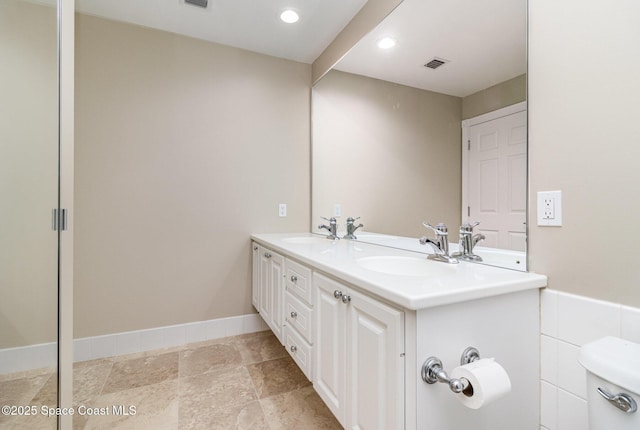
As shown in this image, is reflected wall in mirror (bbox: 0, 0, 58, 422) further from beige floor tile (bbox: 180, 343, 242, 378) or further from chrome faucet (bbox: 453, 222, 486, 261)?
chrome faucet (bbox: 453, 222, 486, 261)

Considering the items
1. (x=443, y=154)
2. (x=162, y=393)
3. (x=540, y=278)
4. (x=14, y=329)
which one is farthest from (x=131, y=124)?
(x=540, y=278)

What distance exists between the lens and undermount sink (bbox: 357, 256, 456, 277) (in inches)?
48.3

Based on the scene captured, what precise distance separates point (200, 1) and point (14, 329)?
2.02 m

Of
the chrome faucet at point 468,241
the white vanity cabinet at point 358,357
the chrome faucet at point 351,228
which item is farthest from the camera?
the chrome faucet at point 351,228

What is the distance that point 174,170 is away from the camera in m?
2.17

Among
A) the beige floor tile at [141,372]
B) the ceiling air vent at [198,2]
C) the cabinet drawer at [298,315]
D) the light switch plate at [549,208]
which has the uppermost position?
the ceiling air vent at [198,2]

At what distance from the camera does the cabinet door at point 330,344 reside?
1056mm

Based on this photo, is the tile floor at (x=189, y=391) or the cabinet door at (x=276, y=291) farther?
the cabinet door at (x=276, y=291)

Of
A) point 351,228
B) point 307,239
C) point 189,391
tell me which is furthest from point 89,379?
point 351,228

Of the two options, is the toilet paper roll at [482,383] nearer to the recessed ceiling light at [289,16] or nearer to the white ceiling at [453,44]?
the white ceiling at [453,44]

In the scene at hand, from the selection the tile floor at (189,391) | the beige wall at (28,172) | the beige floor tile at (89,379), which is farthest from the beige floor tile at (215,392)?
the beige wall at (28,172)

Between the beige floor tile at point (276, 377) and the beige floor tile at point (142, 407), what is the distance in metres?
0.45

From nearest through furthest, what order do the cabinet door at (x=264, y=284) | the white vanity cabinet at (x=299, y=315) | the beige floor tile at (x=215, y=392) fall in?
the white vanity cabinet at (x=299, y=315), the beige floor tile at (x=215, y=392), the cabinet door at (x=264, y=284)

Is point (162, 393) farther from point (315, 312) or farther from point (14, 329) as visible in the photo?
point (315, 312)
